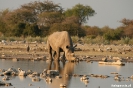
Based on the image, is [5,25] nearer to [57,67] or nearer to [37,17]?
[37,17]

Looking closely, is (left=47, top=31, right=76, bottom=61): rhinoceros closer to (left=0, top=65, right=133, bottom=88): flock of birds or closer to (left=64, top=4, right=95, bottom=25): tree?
(left=0, top=65, right=133, bottom=88): flock of birds

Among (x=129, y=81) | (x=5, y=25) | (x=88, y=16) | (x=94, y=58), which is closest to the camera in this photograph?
(x=129, y=81)

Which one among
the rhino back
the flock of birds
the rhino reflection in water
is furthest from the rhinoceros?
the flock of birds

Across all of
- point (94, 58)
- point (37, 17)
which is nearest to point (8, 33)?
point (37, 17)

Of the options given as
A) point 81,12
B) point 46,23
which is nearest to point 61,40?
point 46,23

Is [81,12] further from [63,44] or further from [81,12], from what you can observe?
[63,44]

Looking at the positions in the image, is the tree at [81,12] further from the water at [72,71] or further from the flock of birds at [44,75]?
the flock of birds at [44,75]

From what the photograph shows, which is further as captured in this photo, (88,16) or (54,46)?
(88,16)

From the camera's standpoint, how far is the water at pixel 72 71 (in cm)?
1777

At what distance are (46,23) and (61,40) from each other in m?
34.3

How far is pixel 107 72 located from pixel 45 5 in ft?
154

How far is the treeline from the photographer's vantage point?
52719 mm

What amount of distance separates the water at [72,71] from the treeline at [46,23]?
26388 mm

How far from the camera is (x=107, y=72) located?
71.3 ft
